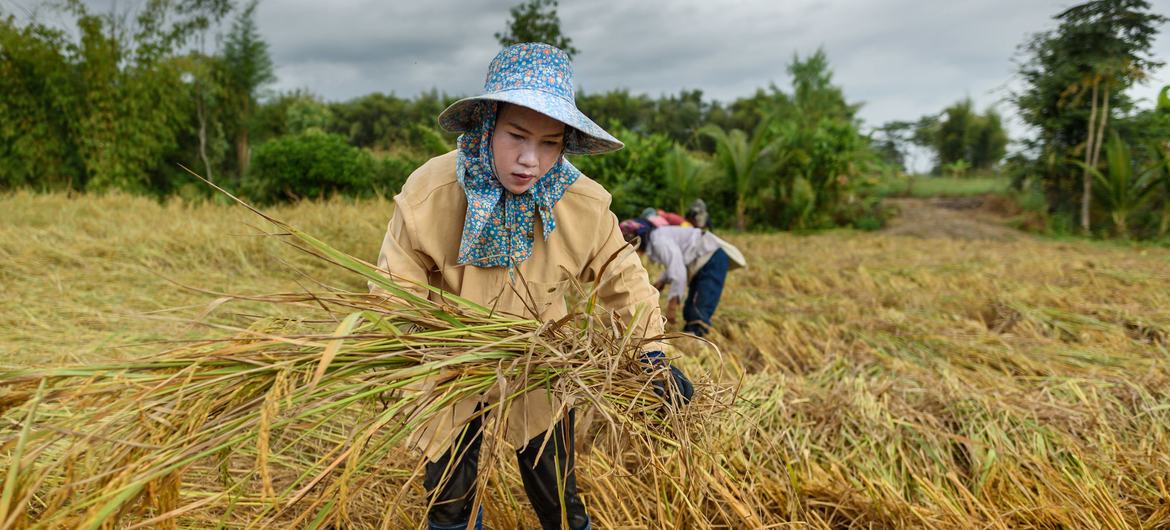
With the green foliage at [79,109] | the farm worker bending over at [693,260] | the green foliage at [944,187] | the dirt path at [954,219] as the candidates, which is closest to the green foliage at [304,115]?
the green foliage at [79,109]

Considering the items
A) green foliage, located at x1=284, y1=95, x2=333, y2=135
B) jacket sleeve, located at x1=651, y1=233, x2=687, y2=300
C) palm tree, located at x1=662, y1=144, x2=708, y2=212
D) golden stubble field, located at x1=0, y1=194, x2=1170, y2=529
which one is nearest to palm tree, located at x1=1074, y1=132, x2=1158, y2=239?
golden stubble field, located at x1=0, y1=194, x2=1170, y2=529

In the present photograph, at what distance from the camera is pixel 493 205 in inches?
49.9

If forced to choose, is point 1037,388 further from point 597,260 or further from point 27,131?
point 27,131

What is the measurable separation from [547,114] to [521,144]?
0.39 feet

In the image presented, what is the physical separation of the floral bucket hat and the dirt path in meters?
10.1

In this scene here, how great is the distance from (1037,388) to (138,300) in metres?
4.72

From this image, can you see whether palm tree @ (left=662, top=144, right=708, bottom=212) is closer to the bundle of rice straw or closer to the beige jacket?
the beige jacket

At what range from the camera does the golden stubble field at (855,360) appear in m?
1.76

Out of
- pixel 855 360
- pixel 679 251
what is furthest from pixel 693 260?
pixel 855 360

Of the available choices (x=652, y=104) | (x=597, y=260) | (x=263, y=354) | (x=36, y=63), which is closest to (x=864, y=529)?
(x=597, y=260)

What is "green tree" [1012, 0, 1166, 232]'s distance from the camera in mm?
9859

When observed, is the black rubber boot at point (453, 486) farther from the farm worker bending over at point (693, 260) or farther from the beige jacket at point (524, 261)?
the farm worker bending over at point (693, 260)

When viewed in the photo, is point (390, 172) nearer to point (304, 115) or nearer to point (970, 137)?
point (304, 115)

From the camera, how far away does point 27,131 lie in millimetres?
12391
